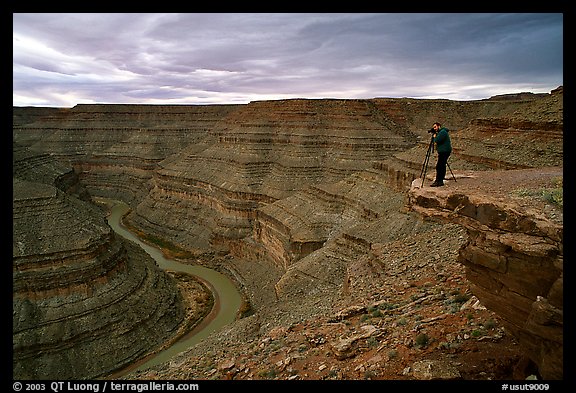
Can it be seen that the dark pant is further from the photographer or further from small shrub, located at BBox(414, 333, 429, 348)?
small shrub, located at BBox(414, 333, 429, 348)

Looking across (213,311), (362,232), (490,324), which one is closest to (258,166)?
(213,311)

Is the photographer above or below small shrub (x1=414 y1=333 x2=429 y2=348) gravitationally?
above

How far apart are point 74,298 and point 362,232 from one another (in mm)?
16594

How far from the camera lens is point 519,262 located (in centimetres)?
589

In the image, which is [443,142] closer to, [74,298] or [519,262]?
[519,262]

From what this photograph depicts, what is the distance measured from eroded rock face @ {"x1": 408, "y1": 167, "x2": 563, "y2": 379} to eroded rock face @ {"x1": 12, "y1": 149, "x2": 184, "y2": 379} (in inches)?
770

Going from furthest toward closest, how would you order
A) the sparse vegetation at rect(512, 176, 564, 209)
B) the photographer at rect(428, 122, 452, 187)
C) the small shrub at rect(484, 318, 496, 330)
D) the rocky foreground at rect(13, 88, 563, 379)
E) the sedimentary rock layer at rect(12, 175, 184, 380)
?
the sedimentary rock layer at rect(12, 175, 184, 380)
the photographer at rect(428, 122, 452, 187)
the small shrub at rect(484, 318, 496, 330)
the sparse vegetation at rect(512, 176, 564, 209)
the rocky foreground at rect(13, 88, 563, 379)

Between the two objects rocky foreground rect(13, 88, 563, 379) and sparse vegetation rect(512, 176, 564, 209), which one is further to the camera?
sparse vegetation rect(512, 176, 564, 209)

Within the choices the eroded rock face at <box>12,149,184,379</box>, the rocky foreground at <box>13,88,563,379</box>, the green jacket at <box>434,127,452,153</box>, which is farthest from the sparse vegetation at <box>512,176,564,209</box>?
the eroded rock face at <box>12,149,184,379</box>

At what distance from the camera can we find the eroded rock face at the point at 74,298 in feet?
64.3

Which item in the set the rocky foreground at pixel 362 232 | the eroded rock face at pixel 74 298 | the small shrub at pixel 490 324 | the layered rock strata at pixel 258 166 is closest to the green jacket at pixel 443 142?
the rocky foreground at pixel 362 232

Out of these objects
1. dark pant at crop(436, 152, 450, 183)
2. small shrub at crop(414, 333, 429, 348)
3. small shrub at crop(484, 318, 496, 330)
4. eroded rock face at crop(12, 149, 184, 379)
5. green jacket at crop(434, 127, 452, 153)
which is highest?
green jacket at crop(434, 127, 452, 153)

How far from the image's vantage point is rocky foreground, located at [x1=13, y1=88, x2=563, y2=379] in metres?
6.54
